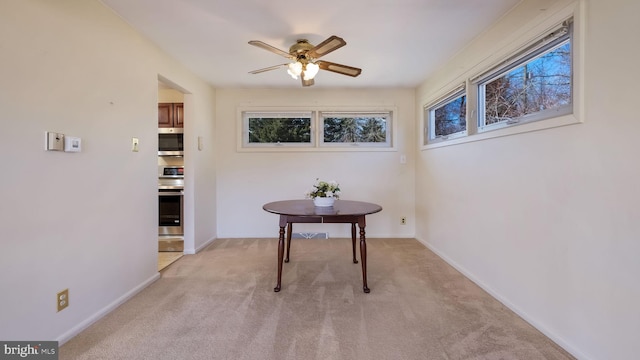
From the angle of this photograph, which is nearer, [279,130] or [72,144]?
[72,144]

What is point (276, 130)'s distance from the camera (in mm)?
4203

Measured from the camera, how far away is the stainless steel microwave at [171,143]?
3.85 metres

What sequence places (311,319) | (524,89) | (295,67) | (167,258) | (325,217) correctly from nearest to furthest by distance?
(311,319) → (524,89) → (325,217) → (295,67) → (167,258)

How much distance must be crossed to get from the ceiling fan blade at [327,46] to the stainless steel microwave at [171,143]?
2.44 metres

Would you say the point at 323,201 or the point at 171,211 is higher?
the point at 323,201

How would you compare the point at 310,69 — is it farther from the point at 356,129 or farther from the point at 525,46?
the point at 356,129

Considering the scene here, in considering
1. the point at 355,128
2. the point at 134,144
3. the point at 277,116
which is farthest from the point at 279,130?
the point at 134,144

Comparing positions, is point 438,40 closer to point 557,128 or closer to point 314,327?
point 557,128

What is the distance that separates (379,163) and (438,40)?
193 centimetres

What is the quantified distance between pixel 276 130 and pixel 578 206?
11.6ft

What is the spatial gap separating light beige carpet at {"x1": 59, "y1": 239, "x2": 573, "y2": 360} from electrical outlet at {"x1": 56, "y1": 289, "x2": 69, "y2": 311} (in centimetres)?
23

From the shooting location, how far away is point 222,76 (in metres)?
3.53

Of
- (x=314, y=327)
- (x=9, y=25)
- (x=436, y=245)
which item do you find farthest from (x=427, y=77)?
(x=9, y=25)

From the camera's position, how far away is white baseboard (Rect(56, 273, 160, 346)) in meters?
1.67
